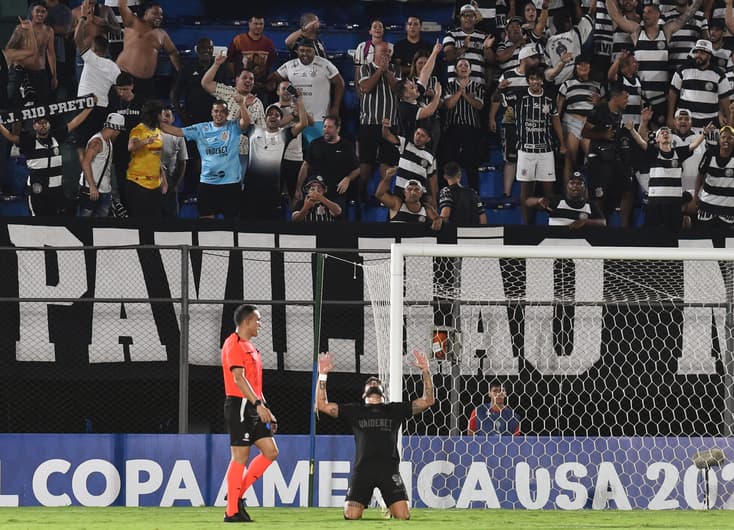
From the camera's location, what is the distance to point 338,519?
10625 millimetres

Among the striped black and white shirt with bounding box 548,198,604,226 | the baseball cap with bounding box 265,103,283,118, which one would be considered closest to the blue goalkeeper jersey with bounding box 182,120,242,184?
the baseball cap with bounding box 265,103,283,118

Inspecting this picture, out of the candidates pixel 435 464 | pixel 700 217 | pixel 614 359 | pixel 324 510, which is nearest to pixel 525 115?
pixel 700 217

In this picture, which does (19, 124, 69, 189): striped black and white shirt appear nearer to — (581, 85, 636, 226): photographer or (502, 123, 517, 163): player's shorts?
(502, 123, 517, 163): player's shorts

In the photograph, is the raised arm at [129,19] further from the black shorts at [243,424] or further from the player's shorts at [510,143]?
the black shorts at [243,424]

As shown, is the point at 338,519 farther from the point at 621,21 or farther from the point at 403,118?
the point at 621,21

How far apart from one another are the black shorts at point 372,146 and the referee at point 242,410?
6099 mm

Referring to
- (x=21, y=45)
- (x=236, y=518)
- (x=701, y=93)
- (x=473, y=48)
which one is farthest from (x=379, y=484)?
(x=21, y=45)

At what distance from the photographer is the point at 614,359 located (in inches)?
537

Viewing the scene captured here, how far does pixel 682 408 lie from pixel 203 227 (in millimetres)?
5509

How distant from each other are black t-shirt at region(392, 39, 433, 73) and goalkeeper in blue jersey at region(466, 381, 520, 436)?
4.70 metres

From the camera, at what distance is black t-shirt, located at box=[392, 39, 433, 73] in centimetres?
1628

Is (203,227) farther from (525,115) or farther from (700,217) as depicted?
(700,217)

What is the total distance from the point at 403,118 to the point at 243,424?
6.66 metres

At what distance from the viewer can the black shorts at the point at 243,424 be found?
971 centimetres
